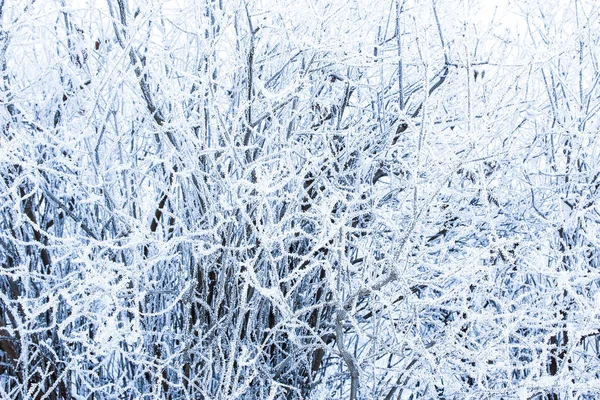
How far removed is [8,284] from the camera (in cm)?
369

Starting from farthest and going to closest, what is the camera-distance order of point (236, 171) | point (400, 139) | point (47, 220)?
point (47, 220)
point (400, 139)
point (236, 171)

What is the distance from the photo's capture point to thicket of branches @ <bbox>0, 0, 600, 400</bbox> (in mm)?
2850

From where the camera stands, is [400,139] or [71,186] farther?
[400,139]

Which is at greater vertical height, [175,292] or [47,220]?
[47,220]

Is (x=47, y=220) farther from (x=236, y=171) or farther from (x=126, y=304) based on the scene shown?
(x=236, y=171)

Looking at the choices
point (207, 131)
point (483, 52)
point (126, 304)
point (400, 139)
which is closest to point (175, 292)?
point (126, 304)

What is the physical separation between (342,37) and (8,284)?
2551 millimetres

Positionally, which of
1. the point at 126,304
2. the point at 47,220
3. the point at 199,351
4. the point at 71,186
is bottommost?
the point at 199,351

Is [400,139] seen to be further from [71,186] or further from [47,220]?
[47,220]

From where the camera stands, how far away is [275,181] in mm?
3057

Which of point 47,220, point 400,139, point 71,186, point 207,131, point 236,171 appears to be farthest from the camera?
point 47,220

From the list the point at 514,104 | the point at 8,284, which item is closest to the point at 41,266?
the point at 8,284

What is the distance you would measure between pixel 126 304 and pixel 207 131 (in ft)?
3.88

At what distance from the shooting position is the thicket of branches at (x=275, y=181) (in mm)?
2850
